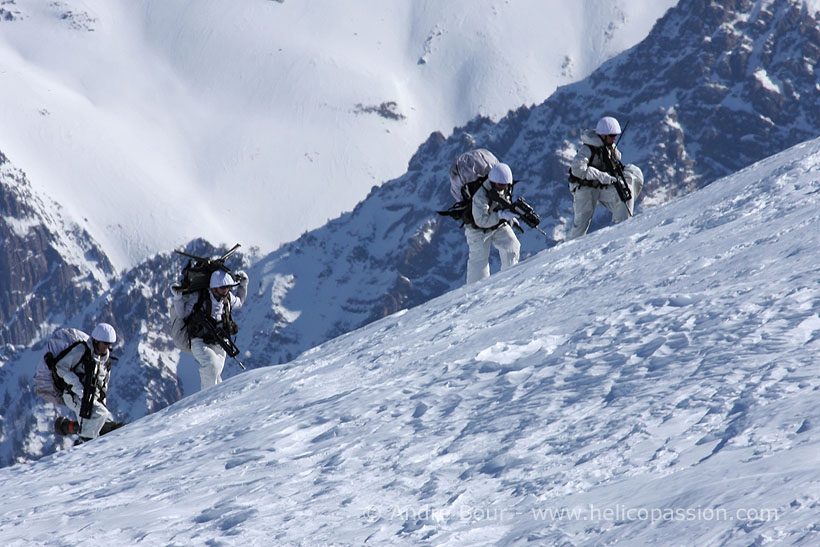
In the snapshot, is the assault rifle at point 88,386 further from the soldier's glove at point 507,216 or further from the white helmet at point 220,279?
the soldier's glove at point 507,216

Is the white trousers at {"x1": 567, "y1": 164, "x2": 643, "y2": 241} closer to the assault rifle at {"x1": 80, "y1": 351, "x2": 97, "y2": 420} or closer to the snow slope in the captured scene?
the snow slope

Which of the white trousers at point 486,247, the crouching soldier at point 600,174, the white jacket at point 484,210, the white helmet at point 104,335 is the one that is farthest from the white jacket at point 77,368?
the crouching soldier at point 600,174

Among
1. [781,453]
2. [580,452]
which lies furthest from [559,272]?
[781,453]

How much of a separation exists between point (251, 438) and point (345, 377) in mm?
2037

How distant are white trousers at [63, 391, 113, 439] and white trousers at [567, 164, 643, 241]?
27.0 ft

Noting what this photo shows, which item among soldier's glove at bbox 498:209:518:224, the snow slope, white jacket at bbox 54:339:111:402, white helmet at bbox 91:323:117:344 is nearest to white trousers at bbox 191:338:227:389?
white helmet at bbox 91:323:117:344

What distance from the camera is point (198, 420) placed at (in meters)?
12.4

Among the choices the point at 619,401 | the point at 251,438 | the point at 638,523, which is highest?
the point at 251,438

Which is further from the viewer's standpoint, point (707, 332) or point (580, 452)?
point (707, 332)

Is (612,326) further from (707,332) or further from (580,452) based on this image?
(580,452)

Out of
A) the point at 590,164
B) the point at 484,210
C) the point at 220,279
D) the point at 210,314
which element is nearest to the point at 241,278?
the point at 220,279

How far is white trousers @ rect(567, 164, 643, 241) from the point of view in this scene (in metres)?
18.4

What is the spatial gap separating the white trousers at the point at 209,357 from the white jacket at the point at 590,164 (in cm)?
639

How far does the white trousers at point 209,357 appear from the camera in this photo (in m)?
17.1
